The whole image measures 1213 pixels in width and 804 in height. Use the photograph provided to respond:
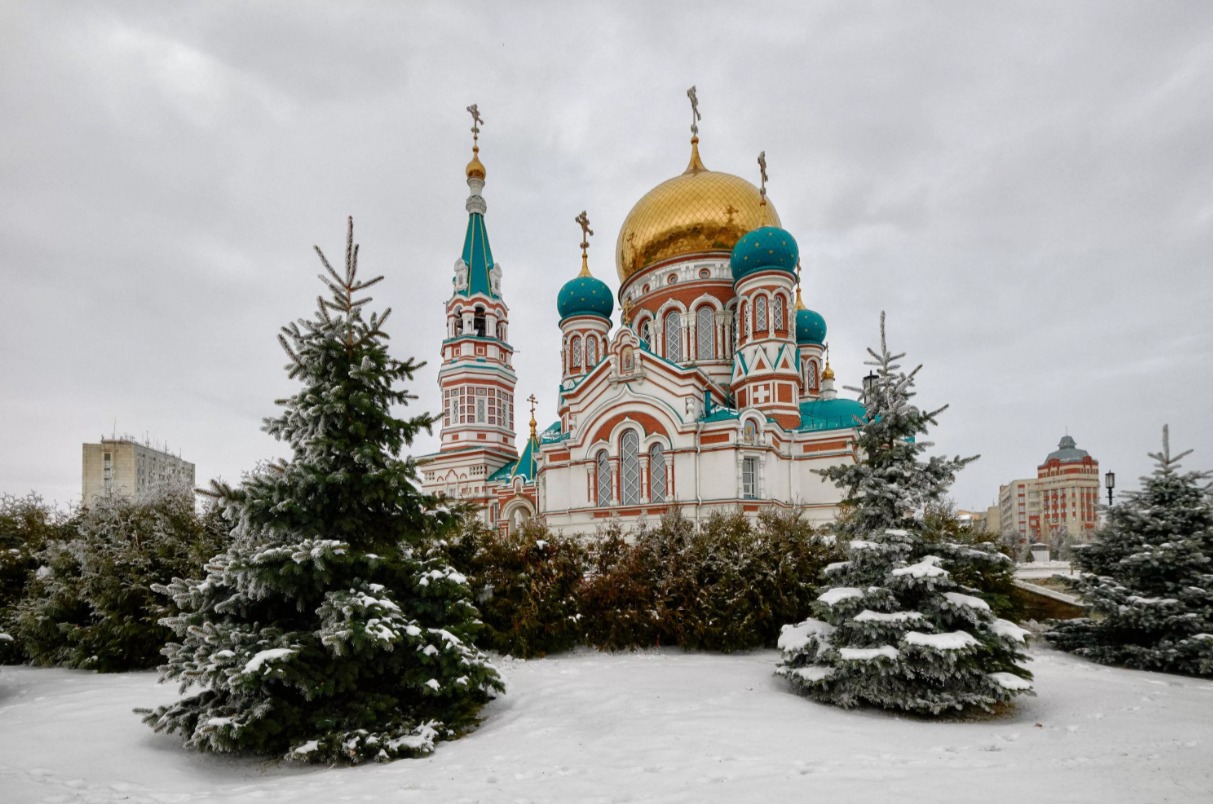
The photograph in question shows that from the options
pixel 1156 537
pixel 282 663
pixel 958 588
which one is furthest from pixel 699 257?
pixel 282 663

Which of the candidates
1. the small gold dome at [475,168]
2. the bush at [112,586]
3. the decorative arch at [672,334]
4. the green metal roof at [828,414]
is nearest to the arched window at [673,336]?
the decorative arch at [672,334]

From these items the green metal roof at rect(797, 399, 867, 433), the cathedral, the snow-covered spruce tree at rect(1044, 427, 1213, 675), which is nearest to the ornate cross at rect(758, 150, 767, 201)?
the cathedral

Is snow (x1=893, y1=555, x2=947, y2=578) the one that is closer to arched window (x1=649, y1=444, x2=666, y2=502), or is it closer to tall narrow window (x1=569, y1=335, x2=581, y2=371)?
arched window (x1=649, y1=444, x2=666, y2=502)

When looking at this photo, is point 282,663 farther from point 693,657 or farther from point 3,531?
point 3,531

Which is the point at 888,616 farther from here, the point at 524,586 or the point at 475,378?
the point at 475,378

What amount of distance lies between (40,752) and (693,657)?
7306 millimetres

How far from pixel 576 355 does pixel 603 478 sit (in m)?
7.75

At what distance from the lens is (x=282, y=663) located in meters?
5.79

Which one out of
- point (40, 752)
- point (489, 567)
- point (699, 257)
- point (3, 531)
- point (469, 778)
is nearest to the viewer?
point (469, 778)

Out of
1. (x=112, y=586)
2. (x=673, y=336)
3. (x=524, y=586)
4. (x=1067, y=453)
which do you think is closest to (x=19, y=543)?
(x=112, y=586)

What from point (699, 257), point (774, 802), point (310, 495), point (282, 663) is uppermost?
point (699, 257)

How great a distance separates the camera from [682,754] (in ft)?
17.6

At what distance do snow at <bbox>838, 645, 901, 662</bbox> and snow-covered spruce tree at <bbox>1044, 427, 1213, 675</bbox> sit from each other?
233 inches

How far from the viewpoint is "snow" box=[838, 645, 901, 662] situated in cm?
676
